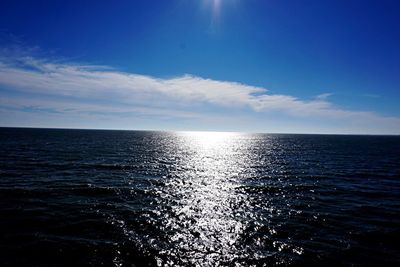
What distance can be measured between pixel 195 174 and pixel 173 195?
60.8 feet

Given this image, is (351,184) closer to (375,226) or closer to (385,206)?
(385,206)

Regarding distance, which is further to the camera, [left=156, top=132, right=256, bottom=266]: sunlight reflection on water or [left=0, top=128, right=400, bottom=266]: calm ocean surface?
[left=156, top=132, right=256, bottom=266]: sunlight reflection on water

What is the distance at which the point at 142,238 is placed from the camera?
2092 centimetres

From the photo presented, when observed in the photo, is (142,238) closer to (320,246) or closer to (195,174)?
(320,246)

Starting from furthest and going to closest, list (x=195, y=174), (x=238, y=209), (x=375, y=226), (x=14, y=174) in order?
(x=195, y=174)
(x=14, y=174)
(x=238, y=209)
(x=375, y=226)

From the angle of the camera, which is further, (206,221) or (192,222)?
(206,221)

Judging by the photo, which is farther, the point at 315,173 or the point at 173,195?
the point at 315,173

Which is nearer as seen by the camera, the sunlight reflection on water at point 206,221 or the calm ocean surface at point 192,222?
the calm ocean surface at point 192,222

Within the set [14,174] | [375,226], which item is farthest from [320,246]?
[14,174]

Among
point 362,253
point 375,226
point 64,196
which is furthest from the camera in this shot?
point 64,196

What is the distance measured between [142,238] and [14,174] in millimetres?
32729

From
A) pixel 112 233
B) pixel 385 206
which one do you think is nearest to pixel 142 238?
pixel 112 233

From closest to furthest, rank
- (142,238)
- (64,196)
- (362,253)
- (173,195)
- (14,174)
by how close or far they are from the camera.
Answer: (362,253) < (142,238) < (64,196) < (173,195) < (14,174)

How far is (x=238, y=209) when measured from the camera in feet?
96.1
